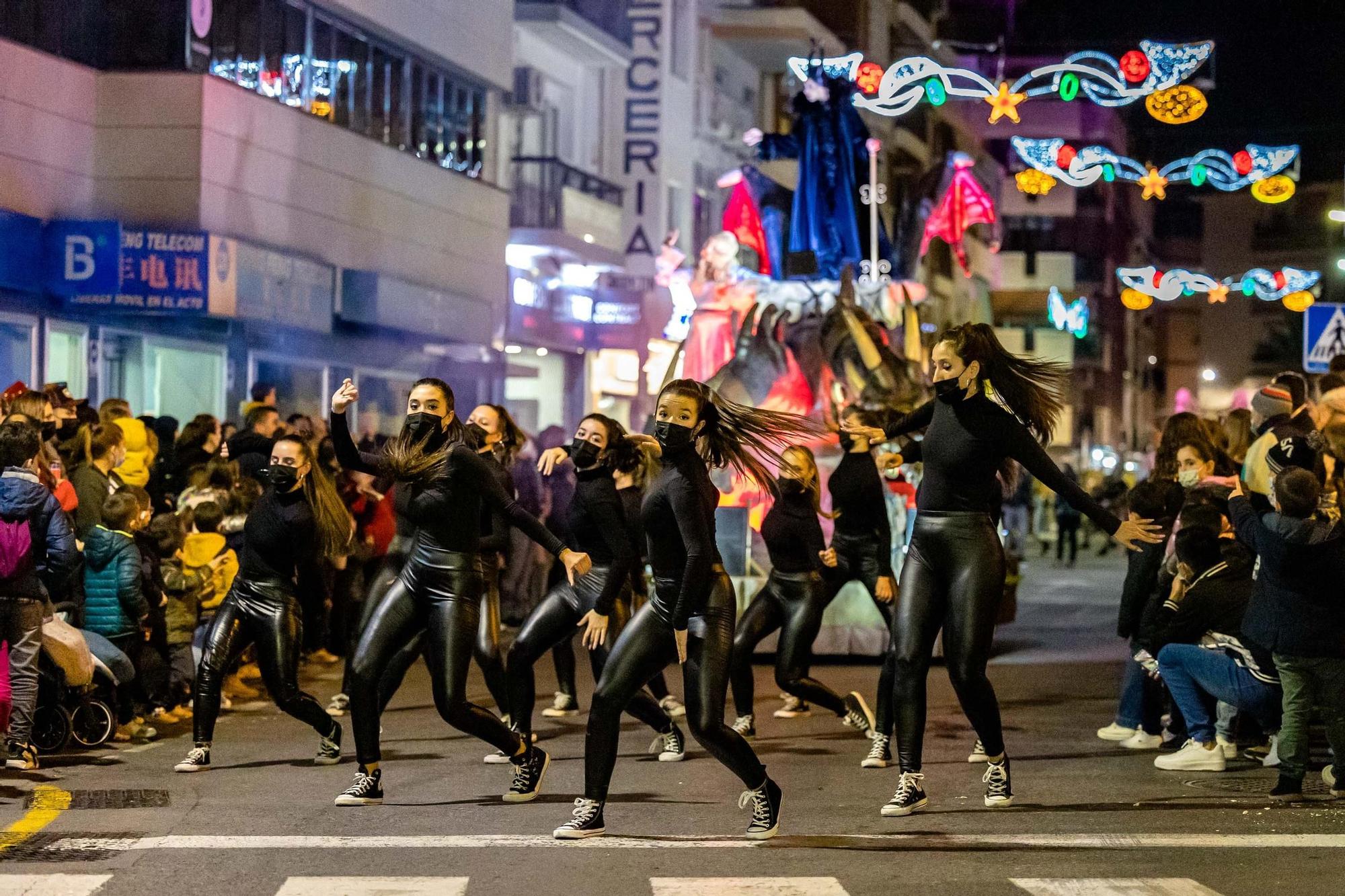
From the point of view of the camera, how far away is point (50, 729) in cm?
1128

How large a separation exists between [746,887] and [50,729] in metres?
5.16

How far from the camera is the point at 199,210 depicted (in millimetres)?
23141

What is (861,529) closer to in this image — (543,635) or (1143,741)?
(1143,741)

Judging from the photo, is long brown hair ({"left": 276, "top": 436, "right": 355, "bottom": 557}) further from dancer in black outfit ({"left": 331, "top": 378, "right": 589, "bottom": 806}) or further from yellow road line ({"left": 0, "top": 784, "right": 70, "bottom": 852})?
yellow road line ({"left": 0, "top": 784, "right": 70, "bottom": 852})

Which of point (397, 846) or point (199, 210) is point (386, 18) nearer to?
point (199, 210)

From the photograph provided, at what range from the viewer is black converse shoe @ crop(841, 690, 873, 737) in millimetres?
12414

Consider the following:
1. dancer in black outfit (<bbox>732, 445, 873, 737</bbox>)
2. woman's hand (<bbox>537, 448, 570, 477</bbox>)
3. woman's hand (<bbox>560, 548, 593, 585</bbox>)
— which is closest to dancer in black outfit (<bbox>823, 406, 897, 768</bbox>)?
dancer in black outfit (<bbox>732, 445, 873, 737</bbox>)

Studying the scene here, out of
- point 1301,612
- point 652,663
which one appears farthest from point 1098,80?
point 652,663

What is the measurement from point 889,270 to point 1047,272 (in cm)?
6865

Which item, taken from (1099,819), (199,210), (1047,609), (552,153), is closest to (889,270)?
(1047,609)

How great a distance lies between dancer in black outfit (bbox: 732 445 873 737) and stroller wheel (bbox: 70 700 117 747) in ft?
11.6

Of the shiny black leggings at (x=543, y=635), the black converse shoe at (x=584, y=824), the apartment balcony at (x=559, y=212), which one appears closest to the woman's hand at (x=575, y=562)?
the black converse shoe at (x=584, y=824)

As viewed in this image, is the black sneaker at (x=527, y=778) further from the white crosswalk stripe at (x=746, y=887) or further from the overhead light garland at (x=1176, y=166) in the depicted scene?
the overhead light garland at (x=1176, y=166)

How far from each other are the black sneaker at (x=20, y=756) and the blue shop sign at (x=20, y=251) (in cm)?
1080
